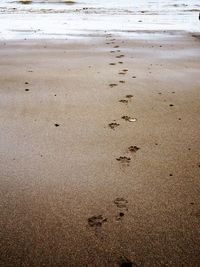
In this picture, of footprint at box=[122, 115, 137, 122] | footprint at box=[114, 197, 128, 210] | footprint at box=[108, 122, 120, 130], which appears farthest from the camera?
footprint at box=[122, 115, 137, 122]

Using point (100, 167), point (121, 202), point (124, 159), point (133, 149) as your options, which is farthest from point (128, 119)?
point (121, 202)

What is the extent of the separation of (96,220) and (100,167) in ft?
2.68

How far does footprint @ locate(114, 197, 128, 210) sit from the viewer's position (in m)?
2.92

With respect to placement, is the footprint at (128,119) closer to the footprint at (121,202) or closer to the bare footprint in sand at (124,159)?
the bare footprint in sand at (124,159)

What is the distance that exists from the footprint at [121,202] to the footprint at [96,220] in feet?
0.70

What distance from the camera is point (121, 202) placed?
117 inches

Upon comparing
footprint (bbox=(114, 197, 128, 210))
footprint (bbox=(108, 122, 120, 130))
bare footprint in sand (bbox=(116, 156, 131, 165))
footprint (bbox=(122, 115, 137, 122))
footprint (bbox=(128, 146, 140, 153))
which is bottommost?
footprint (bbox=(114, 197, 128, 210))

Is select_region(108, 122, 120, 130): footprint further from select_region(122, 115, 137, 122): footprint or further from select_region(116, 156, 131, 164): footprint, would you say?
select_region(116, 156, 131, 164): footprint

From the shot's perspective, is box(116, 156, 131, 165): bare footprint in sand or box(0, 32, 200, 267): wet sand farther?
box(116, 156, 131, 165): bare footprint in sand

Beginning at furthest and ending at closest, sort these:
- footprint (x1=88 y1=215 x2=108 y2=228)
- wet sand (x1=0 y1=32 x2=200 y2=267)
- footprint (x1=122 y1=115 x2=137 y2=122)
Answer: footprint (x1=122 y1=115 x2=137 y2=122), footprint (x1=88 y1=215 x2=108 y2=228), wet sand (x1=0 y1=32 x2=200 y2=267)

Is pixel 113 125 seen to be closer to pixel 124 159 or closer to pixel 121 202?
pixel 124 159

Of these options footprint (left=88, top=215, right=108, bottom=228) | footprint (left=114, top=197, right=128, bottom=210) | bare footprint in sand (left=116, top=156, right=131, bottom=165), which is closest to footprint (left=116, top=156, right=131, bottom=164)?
bare footprint in sand (left=116, top=156, right=131, bottom=165)

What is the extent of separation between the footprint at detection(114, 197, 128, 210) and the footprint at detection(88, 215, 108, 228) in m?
0.21

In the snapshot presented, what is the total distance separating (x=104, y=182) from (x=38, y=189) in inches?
26.3
